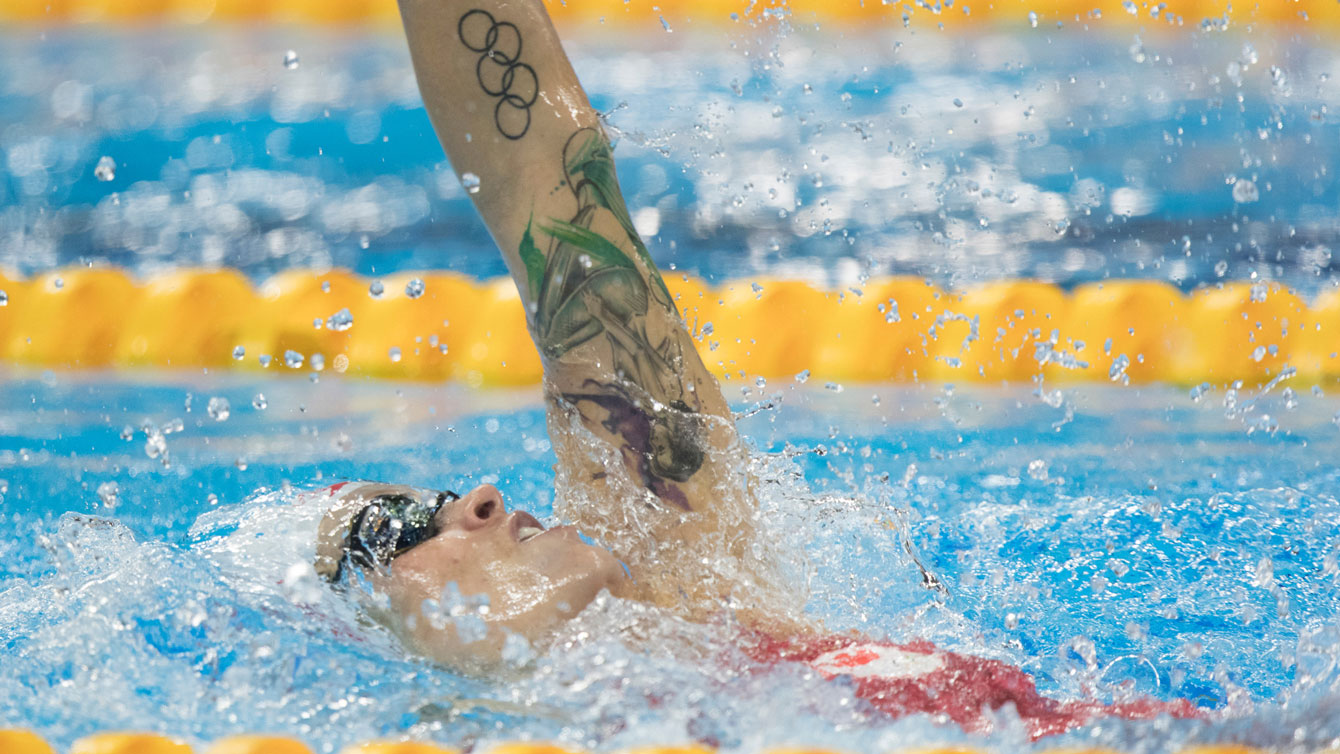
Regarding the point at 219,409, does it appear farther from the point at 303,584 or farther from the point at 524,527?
the point at 524,527

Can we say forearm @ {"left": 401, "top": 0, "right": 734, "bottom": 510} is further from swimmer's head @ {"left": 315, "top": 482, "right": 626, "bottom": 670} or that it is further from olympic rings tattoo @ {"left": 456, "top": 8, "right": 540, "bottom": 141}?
swimmer's head @ {"left": 315, "top": 482, "right": 626, "bottom": 670}

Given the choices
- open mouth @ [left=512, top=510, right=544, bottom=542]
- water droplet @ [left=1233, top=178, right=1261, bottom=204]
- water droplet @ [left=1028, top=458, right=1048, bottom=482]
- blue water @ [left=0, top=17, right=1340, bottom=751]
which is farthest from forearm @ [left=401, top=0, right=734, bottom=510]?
water droplet @ [left=1233, top=178, right=1261, bottom=204]

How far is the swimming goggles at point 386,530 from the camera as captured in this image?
1.25 meters

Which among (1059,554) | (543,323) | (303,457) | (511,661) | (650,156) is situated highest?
(650,156)

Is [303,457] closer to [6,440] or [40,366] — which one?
[6,440]

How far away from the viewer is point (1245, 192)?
3.29 m

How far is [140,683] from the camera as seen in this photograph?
1.32 metres

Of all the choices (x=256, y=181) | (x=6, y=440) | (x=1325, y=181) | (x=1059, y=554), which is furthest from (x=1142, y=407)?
(x=256, y=181)

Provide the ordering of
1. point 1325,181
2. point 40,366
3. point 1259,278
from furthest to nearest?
point 1325,181, point 1259,278, point 40,366

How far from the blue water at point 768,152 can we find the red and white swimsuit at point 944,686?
1.77 meters

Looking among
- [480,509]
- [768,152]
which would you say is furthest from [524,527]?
[768,152]

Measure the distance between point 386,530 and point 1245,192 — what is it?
276cm

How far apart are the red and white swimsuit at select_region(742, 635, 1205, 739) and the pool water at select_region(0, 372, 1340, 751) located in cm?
2

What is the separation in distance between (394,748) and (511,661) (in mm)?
157
